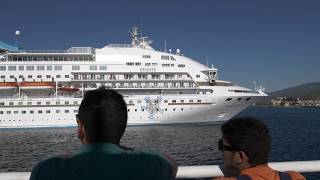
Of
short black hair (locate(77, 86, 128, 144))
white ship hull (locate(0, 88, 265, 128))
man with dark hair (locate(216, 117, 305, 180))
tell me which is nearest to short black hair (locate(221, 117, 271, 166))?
man with dark hair (locate(216, 117, 305, 180))

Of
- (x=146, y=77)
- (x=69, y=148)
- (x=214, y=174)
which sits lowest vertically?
(x=69, y=148)

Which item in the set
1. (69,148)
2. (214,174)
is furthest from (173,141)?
(214,174)

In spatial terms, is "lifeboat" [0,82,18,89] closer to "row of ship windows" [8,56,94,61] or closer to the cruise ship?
the cruise ship

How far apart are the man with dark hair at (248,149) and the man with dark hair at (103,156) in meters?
0.21

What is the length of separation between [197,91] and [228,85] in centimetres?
290

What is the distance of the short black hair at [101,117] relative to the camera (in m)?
1.61

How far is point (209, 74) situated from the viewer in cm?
3884

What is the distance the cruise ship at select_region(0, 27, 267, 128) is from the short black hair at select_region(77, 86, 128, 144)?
33.8 m

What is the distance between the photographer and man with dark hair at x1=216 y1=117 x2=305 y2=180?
1.64 m

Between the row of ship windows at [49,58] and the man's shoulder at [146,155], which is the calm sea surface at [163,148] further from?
the man's shoulder at [146,155]

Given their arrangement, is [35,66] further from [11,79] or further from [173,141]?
[173,141]

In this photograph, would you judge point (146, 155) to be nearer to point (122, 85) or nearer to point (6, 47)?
point (122, 85)

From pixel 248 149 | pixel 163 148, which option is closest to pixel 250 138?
pixel 248 149

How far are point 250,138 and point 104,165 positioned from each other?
527 millimetres
